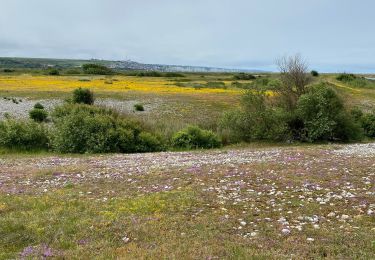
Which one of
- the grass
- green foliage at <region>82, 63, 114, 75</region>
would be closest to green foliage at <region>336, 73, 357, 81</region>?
green foliage at <region>82, 63, 114, 75</region>

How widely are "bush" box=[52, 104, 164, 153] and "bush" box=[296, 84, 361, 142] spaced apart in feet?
38.6

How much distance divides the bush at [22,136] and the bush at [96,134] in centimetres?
149

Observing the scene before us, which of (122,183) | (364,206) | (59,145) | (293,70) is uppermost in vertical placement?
(293,70)

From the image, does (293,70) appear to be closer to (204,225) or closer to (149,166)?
(149,166)

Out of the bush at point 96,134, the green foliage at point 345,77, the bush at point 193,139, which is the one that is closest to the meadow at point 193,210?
the bush at point 96,134

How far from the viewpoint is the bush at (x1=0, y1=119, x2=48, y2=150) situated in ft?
87.5

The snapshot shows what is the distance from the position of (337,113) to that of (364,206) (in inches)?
899

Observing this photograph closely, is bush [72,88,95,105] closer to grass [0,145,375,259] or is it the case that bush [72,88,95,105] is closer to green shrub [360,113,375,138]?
green shrub [360,113,375,138]

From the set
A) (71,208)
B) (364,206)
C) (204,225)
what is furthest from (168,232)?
(364,206)

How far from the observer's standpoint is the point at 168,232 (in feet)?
27.2

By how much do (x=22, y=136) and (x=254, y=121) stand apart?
696 inches

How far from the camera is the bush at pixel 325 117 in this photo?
30.5 m

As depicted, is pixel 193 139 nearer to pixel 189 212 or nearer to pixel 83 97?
pixel 189 212

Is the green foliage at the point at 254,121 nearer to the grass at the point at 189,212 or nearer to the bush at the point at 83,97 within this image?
the grass at the point at 189,212
